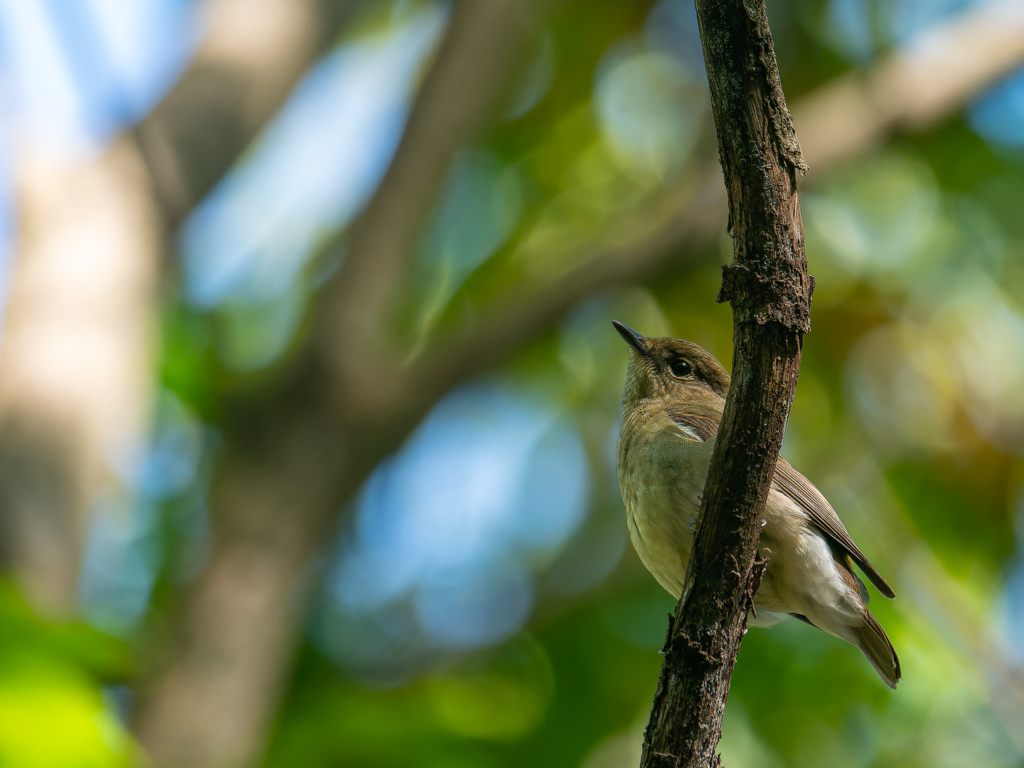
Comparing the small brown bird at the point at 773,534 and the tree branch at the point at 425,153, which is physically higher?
the tree branch at the point at 425,153

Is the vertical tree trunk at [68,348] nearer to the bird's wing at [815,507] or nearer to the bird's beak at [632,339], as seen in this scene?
the bird's beak at [632,339]

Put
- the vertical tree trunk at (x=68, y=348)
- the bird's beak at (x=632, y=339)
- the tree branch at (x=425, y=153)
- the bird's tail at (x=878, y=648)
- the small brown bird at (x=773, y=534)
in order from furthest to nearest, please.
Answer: the tree branch at (x=425, y=153), the vertical tree trunk at (x=68, y=348), the bird's beak at (x=632, y=339), the bird's tail at (x=878, y=648), the small brown bird at (x=773, y=534)

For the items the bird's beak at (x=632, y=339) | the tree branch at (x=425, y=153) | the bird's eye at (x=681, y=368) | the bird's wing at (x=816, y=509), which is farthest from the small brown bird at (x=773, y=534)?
the tree branch at (x=425, y=153)

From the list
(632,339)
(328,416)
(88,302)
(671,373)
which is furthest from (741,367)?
(88,302)

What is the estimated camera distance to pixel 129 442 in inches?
261

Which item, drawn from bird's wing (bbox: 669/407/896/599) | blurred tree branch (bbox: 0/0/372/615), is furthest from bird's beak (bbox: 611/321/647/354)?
blurred tree branch (bbox: 0/0/372/615)

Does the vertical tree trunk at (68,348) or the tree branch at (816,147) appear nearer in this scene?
the vertical tree trunk at (68,348)

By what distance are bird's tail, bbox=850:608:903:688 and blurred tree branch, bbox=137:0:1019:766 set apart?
3.63 meters

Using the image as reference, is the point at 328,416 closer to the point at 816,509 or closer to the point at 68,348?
the point at 68,348

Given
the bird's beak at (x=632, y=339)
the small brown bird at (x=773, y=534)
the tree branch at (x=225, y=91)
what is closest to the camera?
the small brown bird at (x=773, y=534)

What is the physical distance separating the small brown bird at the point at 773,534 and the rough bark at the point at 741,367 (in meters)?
1.00

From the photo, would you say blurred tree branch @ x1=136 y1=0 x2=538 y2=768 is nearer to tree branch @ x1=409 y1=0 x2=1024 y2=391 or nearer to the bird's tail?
tree branch @ x1=409 y1=0 x2=1024 y2=391

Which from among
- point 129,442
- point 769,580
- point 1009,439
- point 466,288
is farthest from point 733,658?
point 466,288

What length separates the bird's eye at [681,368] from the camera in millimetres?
4562
